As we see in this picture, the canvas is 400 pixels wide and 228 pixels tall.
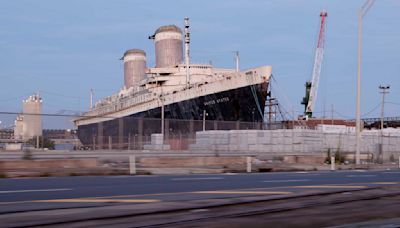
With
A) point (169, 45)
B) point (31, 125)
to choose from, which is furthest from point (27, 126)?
point (169, 45)

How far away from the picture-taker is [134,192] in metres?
12.8

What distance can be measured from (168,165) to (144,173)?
173 inches

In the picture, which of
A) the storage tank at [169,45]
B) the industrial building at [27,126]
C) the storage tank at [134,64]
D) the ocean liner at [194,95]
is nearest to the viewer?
the industrial building at [27,126]

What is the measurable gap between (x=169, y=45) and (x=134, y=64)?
13.1 m

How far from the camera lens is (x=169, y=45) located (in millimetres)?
86500

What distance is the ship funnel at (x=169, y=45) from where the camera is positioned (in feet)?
282

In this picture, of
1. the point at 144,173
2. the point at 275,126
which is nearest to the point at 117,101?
the point at 275,126

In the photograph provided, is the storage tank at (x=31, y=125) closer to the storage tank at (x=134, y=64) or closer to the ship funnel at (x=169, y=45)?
the ship funnel at (x=169, y=45)

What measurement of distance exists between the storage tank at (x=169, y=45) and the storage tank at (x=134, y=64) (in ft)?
34.8

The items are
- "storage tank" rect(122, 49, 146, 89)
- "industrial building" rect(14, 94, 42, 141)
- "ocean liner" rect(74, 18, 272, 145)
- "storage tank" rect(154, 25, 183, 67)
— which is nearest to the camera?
"industrial building" rect(14, 94, 42, 141)

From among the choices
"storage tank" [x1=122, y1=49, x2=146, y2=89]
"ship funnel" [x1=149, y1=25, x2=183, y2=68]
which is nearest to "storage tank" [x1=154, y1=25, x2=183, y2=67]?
"ship funnel" [x1=149, y1=25, x2=183, y2=68]

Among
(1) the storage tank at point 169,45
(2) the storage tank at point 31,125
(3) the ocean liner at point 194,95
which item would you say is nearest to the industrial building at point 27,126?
(2) the storage tank at point 31,125

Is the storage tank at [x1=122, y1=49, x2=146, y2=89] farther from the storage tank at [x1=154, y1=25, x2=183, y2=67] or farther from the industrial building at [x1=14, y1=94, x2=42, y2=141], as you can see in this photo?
the industrial building at [x1=14, y1=94, x2=42, y2=141]

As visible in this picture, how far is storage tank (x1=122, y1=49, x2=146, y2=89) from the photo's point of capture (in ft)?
319
